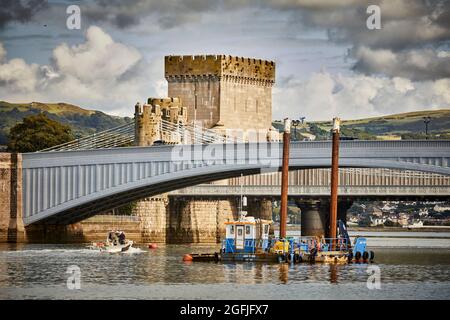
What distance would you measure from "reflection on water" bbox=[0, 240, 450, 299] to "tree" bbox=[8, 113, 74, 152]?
40675 mm

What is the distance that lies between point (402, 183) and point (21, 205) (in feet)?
133

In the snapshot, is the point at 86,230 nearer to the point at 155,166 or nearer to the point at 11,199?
the point at 11,199

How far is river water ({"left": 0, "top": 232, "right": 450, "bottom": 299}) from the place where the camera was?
81062mm

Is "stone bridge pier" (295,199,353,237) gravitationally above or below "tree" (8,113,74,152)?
below

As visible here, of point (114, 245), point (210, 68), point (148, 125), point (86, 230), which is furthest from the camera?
point (210, 68)

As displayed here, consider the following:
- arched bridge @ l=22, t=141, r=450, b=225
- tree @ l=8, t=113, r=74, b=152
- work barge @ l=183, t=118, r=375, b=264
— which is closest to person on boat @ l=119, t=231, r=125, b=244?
arched bridge @ l=22, t=141, r=450, b=225

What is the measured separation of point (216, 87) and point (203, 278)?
87297 millimetres

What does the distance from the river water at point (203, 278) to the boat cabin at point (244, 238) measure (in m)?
3.03

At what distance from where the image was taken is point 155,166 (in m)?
124

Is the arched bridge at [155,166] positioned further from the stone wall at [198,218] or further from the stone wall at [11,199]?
the stone wall at [198,218]

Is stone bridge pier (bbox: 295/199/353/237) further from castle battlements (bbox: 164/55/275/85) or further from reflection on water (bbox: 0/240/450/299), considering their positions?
reflection on water (bbox: 0/240/450/299)

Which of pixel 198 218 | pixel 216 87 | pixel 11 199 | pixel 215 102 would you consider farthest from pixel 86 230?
pixel 216 87

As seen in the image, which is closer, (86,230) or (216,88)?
(86,230)

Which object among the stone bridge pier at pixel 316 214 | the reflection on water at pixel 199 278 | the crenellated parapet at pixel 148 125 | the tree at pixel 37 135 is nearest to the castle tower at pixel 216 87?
the tree at pixel 37 135
